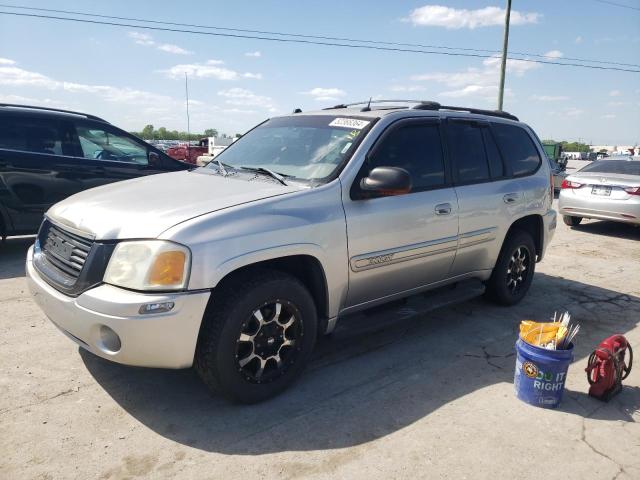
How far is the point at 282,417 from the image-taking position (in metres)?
3.07

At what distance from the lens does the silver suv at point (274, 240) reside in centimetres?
277

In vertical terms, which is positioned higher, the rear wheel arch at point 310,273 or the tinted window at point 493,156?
the tinted window at point 493,156

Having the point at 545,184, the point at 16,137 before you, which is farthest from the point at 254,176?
the point at 16,137

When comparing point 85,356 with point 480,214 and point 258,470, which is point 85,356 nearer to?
point 258,470

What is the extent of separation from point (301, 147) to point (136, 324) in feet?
6.21

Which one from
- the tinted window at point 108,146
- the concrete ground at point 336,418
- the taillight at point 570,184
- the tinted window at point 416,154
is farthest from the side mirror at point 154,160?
the taillight at point 570,184

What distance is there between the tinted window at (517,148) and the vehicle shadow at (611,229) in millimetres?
5491

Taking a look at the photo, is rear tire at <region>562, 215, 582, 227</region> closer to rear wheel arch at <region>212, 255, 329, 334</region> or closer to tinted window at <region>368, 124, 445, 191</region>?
tinted window at <region>368, 124, 445, 191</region>

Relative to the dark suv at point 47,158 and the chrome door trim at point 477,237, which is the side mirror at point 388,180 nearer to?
the chrome door trim at point 477,237

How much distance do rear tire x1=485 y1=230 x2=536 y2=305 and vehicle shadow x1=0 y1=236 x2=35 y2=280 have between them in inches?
203

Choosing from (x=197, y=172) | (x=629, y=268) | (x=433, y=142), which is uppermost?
(x=433, y=142)

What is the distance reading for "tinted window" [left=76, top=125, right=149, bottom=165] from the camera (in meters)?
6.91

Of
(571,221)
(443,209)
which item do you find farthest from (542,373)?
(571,221)

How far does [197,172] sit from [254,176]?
727mm
